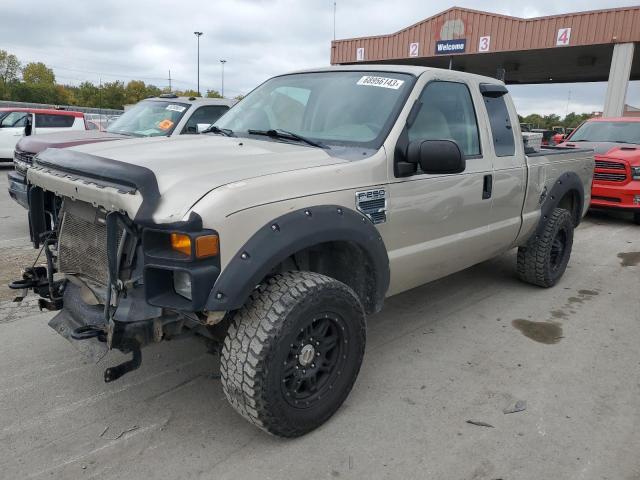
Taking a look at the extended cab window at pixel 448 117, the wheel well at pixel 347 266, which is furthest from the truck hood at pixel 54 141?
the extended cab window at pixel 448 117

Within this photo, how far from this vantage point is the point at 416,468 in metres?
2.44

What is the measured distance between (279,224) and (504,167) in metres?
2.35

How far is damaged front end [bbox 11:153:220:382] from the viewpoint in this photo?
2.19m

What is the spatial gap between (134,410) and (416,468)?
1.55m

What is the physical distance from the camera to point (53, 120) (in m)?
14.1

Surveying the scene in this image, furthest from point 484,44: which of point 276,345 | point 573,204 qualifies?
point 276,345

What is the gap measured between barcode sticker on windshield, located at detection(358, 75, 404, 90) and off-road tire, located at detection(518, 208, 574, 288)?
2388 millimetres

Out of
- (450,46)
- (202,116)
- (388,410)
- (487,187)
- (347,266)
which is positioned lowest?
(388,410)

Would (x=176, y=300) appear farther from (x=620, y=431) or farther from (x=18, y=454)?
(x=620, y=431)

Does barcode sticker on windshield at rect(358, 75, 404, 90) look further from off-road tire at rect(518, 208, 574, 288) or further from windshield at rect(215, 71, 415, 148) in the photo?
off-road tire at rect(518, 208, 574, 288)

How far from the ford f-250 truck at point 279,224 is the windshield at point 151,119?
3750 millimetres

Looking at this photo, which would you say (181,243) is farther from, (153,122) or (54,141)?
(153,122)

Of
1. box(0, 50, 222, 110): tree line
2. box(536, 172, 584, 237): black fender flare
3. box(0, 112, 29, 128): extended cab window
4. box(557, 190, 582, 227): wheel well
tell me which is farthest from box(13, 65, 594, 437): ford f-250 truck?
box(0, 50, 222, 110): tree line

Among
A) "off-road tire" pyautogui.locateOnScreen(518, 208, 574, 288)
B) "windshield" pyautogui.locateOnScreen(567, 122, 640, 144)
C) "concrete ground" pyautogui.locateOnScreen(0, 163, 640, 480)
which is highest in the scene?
"windshield" pyautogui.locateOnScreen(567, 122, 640, 144)
